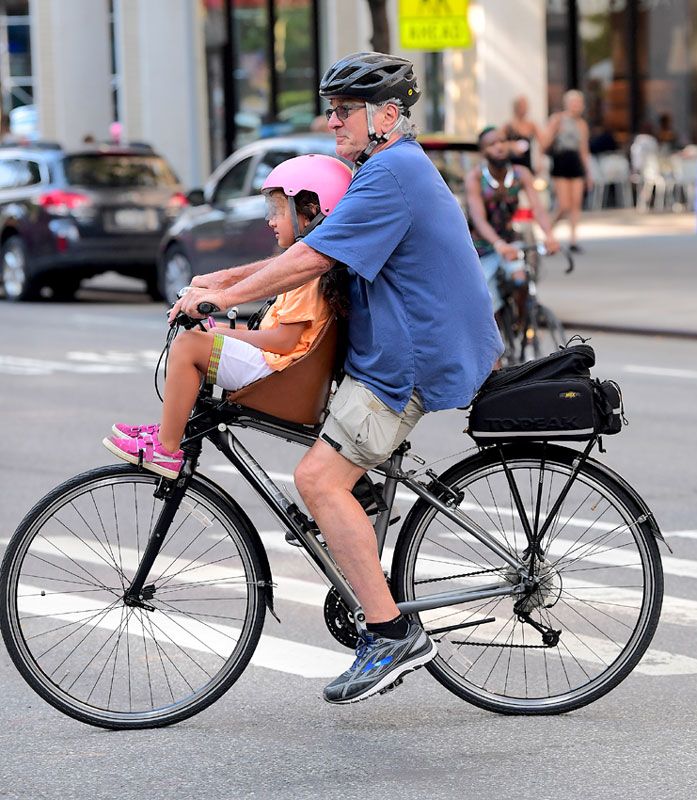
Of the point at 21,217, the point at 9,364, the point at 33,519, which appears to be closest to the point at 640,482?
the point at 33,519

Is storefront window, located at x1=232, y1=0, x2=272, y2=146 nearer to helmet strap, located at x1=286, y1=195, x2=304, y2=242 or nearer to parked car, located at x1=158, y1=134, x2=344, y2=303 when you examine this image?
parked car, located at x1=158, y1=134, x2=344, y2=303

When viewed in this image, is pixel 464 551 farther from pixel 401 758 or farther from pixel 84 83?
pixel 84 83

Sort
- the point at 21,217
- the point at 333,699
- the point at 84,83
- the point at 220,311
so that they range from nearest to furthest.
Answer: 1. the point at 220,311
2. the point at 333,699
3. the point at 21,217
4. the point at 84,83

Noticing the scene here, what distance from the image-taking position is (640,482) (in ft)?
28.5

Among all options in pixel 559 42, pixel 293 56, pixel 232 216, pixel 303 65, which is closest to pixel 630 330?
pixel 232 216

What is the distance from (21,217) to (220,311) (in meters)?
15.9

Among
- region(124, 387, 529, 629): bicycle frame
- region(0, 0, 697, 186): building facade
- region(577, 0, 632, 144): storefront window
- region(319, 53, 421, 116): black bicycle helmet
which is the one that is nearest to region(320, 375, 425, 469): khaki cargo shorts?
region(124, 387, 529, 629): bicycle frame

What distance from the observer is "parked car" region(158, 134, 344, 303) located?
16.9 metres

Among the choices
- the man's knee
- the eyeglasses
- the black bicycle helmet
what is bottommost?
the man's knee

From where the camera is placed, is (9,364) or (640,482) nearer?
(640,482)

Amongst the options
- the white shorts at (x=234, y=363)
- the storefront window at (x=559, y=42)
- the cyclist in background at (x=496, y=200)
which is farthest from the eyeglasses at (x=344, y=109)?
the storefront window at (x=559, y=42)

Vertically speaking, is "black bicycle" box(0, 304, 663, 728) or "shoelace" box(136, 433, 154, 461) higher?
"shoelace" box(136, 433, 154, 461)

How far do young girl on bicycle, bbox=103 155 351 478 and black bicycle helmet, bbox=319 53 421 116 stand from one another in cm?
20

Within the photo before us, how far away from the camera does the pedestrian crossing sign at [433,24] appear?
1891 centimetres
